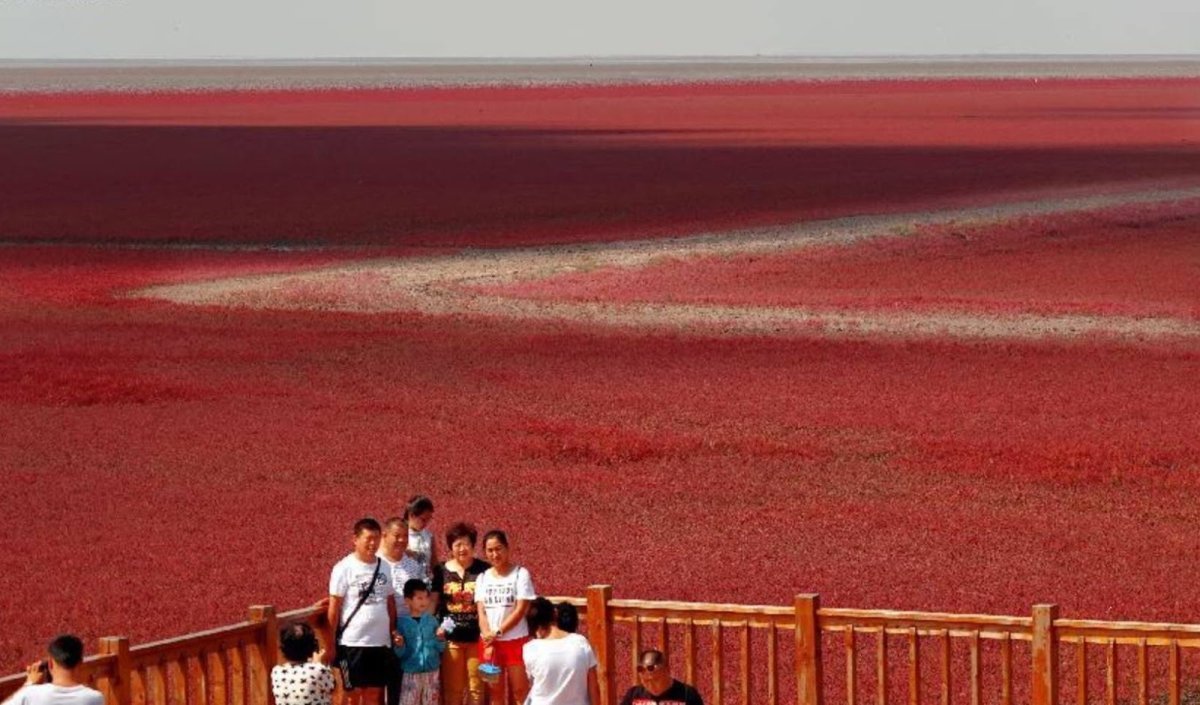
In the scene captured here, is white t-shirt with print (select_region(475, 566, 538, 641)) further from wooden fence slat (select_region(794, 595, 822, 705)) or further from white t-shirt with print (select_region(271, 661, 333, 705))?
white t-shirt with print (select_region(271, 661, 333, 705))

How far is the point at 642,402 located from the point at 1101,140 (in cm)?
5189

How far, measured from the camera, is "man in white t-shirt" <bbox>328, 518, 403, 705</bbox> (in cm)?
1281

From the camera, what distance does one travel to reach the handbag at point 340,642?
42.0 ft

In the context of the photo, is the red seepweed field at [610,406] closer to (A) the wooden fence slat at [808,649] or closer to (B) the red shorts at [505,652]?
(B) the red shorts at [505,652]

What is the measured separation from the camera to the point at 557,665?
11.7 metres

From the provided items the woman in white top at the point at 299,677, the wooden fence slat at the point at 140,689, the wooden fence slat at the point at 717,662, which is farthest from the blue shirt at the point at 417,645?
the woman in white top at the point at 299,677

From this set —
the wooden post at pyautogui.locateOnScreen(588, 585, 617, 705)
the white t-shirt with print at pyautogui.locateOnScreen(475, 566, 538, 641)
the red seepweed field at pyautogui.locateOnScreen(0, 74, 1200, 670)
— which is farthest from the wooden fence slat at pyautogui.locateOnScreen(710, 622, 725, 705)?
the red seepweed field at pyautogui.locateOnScreen(0, 74, 1200, 670)

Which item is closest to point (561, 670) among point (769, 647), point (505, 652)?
point (505, 652)

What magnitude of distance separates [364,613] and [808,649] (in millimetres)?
2502

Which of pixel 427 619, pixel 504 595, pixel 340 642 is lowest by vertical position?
pixel 340 642

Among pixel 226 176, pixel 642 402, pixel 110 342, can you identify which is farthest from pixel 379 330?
pixel 226 176

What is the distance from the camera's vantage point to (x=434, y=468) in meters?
25.2

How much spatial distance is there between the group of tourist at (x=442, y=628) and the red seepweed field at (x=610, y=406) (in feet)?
15.9

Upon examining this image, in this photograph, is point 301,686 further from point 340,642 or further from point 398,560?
point 398,560
